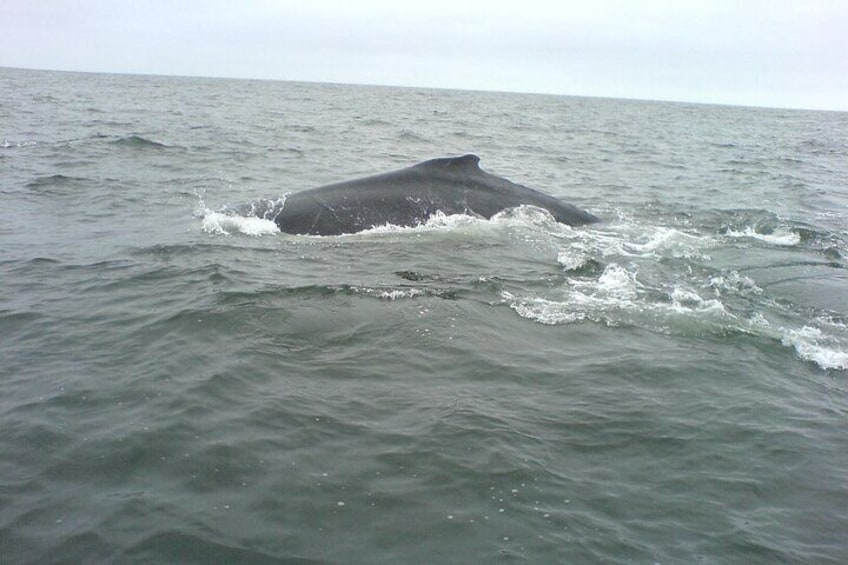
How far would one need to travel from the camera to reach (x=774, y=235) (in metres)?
14.8

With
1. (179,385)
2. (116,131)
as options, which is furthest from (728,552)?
(116,131)

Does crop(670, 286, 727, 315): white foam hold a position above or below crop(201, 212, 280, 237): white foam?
below

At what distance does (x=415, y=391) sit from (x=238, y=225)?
7353 millimetres

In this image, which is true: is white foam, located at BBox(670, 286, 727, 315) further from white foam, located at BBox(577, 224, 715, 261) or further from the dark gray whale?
the dark gray whale

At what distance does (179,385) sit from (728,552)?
4.51 m

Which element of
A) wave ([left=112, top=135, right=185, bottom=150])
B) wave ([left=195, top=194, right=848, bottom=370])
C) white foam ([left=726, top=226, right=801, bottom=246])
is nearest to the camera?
wave ([left=195, top=194, right=848, bottom=370])

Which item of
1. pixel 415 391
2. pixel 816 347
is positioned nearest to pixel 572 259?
pixel 816 347

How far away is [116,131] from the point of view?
2992 centimetres

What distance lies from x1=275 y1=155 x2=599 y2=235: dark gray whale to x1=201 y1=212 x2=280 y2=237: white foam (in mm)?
228

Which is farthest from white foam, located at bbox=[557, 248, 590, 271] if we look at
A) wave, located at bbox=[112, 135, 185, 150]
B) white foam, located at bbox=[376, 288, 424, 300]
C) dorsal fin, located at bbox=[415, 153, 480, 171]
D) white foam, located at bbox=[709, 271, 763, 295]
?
wave, located at bbox=[112, 135, 185, 150]

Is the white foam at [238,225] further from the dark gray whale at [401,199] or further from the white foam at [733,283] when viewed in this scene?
the white foam at [733,283]

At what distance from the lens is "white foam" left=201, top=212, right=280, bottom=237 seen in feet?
40.1

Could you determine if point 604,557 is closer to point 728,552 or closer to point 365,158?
point 728,552

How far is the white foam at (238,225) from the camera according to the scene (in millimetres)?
12234
